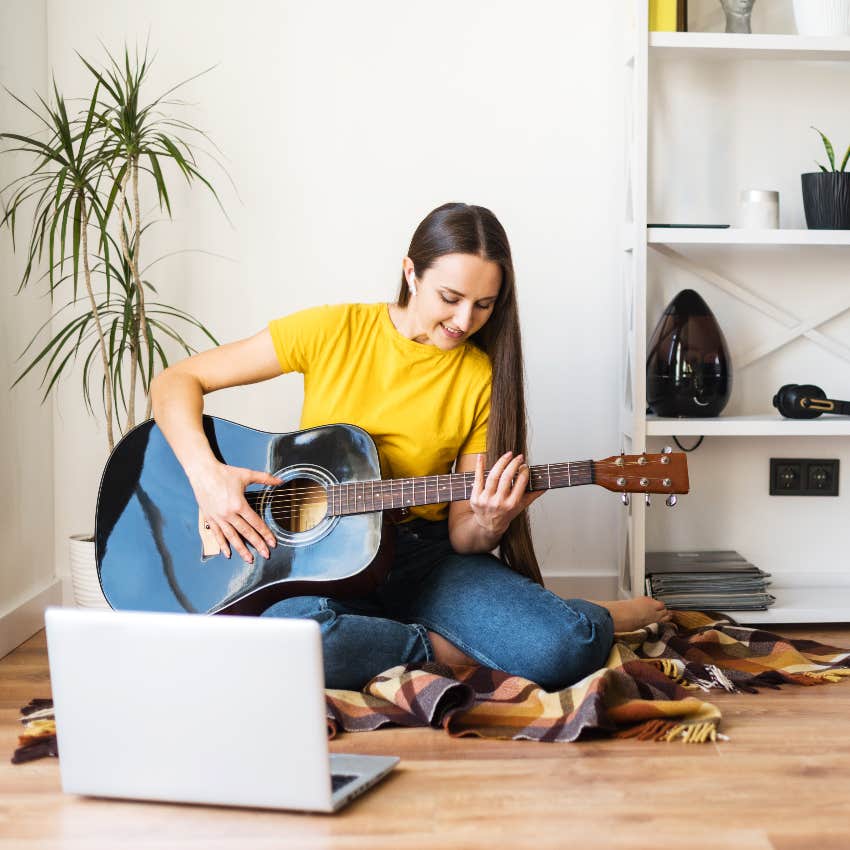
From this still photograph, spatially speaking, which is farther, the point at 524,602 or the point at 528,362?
the point at 528,362

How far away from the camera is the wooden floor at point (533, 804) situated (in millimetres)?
1246

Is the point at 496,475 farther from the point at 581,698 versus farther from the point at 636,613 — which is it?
the point at 636,613

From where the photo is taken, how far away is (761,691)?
1813 mm

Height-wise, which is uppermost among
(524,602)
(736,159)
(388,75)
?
(388,75)

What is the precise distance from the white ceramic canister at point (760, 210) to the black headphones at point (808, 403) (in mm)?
351

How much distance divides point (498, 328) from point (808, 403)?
0.78 m

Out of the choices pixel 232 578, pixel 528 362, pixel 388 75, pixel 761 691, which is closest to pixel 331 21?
pixel 388 75

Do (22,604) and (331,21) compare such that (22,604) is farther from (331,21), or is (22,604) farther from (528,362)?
(331,21)

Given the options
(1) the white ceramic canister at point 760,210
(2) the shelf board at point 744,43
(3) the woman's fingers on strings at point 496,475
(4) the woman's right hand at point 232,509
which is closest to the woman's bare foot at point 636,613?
(3) the woman's fingers on strings at point 496,475

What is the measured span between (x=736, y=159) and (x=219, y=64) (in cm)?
119

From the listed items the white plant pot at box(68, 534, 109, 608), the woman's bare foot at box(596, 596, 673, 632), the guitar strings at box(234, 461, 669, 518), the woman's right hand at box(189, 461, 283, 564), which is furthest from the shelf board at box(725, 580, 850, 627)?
the white plant pot at box(68, 534, 109, 608)

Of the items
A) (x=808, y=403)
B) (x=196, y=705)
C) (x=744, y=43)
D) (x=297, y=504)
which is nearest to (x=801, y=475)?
(x=808, y=403)

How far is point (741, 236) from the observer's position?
2252 millimetres

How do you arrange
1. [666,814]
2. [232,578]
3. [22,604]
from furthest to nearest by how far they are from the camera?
[22,604]
[232,578]
[666,814]
